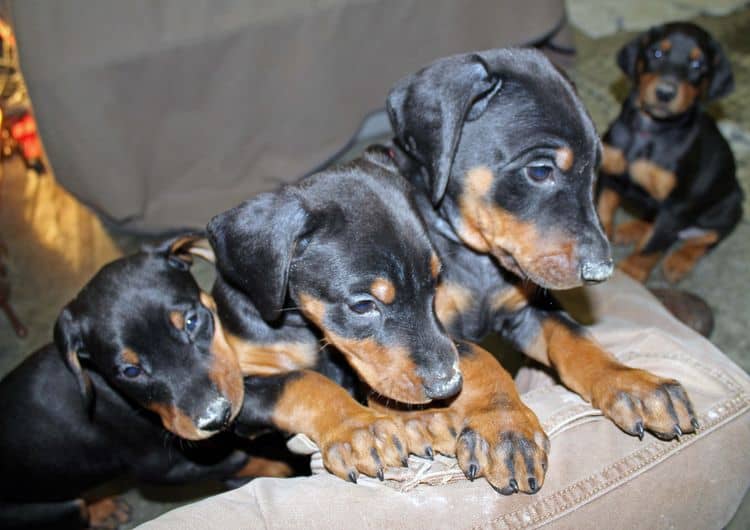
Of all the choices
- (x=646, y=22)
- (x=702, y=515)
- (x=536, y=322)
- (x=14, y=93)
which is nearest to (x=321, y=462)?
(x=536, y=322)

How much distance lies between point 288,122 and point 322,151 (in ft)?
1.03

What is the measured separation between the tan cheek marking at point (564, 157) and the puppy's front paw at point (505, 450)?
85 centimetres

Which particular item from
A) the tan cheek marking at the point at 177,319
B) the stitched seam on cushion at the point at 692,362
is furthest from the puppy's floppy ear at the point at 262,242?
the stitched seam on cushion at the point at 692,362

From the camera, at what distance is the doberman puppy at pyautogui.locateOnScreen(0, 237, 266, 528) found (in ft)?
9.14

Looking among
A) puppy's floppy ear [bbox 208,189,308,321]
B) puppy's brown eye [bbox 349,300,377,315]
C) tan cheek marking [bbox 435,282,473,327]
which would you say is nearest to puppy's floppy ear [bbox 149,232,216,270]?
puppy's floppy ear [bbox 208,189,308,321]

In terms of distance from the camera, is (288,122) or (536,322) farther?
(288,122)

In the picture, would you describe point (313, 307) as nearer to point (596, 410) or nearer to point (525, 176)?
point (525, 176)

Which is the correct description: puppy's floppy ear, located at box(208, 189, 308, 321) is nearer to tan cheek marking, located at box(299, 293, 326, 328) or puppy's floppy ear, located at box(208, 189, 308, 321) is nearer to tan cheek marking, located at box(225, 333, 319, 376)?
tan cheek marking, located at box(299, 293, 326, 328)

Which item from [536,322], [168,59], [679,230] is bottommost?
[679,230]

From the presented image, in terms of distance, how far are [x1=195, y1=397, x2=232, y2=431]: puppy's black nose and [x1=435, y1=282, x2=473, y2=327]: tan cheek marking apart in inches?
34.3

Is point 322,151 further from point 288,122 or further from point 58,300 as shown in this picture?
point 58,300

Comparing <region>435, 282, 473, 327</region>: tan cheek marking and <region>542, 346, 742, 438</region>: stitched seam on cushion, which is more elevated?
<region>435, 282, 473, 327</region>: tan cheek marking

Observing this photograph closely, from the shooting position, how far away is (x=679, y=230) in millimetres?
4453

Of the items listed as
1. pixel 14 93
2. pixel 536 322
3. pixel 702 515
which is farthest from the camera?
pixel 14 93
